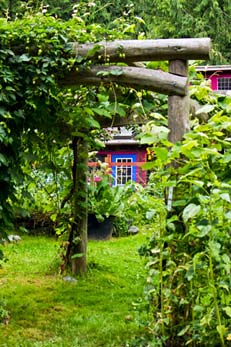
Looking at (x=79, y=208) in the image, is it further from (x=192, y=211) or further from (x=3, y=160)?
(x=192, y=211)

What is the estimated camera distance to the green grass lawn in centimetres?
345

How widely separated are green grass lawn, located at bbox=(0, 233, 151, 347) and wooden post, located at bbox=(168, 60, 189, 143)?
104 cm

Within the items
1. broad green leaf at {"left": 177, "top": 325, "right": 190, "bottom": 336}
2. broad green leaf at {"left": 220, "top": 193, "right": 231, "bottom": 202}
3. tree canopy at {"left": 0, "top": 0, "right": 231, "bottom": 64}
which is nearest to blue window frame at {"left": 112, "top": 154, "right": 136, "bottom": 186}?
Result: tree canopy at {"left": 0, "top": 0, "right": 231, "bottom": 64}

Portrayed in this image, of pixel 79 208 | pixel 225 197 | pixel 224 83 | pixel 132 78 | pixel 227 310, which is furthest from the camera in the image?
pixel 224 83

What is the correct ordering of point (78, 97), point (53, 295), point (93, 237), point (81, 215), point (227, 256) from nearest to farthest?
point (227, 256) < point (78, 97) < point (53, 295) < point (81, 215) < point (93, 237)

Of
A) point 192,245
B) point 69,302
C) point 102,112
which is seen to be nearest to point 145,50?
point 102,112

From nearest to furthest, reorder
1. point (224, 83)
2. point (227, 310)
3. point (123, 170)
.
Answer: point (227, 310) → point (123, 170) → point (224, 83)

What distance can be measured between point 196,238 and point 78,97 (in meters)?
1.73

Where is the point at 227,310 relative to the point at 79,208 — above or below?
below

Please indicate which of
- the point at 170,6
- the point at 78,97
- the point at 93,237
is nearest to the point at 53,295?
the point at 78,97

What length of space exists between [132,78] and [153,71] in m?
0.14

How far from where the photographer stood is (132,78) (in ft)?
10.8

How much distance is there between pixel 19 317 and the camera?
386 cm

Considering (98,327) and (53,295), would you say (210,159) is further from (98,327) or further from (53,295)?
(53,295)
